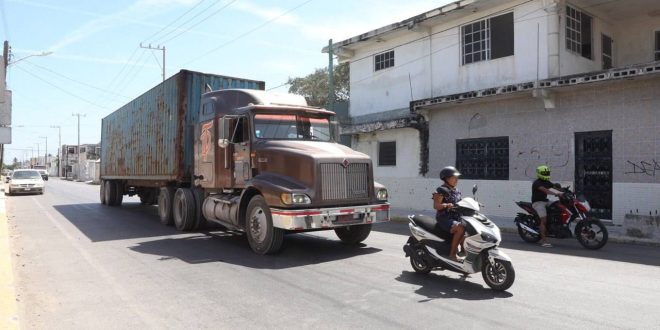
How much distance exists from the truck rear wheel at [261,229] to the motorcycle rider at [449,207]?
290 cm

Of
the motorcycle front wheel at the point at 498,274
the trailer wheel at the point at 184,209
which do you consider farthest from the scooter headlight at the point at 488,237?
the trailer wheel at the point at 184,209

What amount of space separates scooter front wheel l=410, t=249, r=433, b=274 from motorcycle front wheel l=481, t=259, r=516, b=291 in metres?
0.89

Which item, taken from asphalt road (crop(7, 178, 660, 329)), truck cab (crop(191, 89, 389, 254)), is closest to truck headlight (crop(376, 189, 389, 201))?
truck cab (crop(191, 89, 389, 254))

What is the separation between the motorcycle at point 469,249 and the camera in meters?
5.78

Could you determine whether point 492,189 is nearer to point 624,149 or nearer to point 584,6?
point 624,149

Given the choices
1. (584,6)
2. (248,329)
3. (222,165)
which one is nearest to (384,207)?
(222,165)

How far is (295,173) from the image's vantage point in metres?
8.06

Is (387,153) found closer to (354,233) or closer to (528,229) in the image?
(528,229)

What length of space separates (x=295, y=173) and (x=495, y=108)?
374 inches

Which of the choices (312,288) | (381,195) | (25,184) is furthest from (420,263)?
(25,184)

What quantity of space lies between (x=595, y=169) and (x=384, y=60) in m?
9.81

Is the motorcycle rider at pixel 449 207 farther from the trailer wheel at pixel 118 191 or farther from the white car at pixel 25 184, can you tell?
the white car at pixel 25 184

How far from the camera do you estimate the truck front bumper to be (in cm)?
760

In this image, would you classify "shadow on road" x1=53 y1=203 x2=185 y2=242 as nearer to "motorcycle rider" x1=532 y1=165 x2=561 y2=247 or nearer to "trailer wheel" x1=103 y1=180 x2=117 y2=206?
"trailer wheel" x1=103 y1=180 x2=117 y2=206
